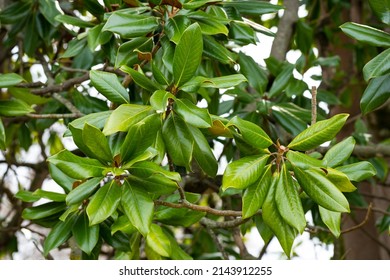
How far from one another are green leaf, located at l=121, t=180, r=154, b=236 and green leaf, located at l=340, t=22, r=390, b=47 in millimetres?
450

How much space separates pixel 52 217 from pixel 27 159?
180 centimetres

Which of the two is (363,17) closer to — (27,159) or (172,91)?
(27,159)

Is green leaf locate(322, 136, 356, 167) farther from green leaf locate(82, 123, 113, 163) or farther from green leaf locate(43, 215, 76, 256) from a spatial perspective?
green leaf locate(43, 215, 76, 256)

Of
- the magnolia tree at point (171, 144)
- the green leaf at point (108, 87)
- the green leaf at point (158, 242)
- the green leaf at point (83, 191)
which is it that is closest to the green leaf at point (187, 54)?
the magnolia tree at point (171, 144)

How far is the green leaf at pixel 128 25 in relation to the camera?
3.30 ft

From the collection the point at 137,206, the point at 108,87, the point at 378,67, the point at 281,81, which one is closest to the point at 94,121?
the point at 108,87

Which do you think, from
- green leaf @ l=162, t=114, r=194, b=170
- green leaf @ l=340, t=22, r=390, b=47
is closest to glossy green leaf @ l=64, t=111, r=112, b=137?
green leaf @ l=162, t=114, r=194, b=170

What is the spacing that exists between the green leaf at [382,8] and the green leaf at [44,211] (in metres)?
0.69

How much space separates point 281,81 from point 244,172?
67cm

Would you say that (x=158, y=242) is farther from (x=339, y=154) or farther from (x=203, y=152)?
(x=339, y=154)

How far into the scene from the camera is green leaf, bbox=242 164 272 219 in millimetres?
913

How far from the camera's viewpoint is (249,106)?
1.55 meters

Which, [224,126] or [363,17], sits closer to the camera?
[224,126]
